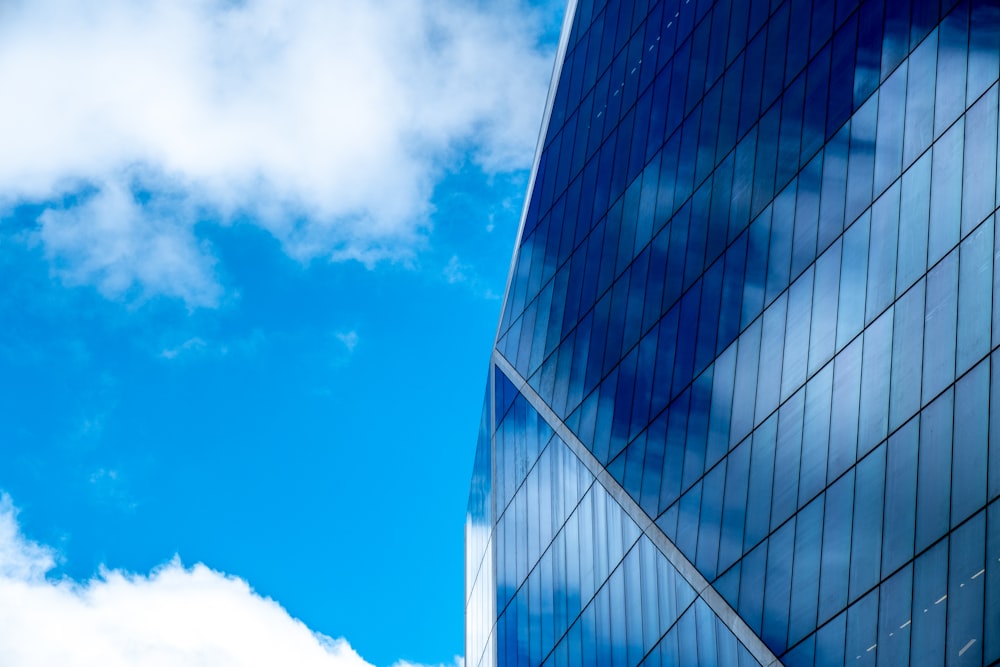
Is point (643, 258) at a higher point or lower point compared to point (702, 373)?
higher

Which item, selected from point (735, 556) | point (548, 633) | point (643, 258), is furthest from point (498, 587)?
point (735, 556)

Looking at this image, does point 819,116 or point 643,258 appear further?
point 643,258

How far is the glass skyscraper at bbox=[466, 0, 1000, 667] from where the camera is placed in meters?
20.2

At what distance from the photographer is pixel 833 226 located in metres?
25.9

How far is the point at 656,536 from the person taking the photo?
1233 inches

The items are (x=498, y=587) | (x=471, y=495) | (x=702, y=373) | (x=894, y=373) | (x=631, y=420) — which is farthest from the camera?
(x=471, y=495)

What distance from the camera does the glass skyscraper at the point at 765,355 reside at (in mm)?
20188

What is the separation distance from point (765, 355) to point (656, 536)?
20.4 feet

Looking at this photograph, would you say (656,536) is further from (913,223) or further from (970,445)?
(970,445)

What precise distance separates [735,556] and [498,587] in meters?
20.9

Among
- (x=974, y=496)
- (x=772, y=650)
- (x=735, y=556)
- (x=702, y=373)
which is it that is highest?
(x=702, y=373)

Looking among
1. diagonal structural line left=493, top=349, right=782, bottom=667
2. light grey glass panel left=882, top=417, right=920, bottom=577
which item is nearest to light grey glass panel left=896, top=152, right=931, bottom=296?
light grey glass panel left=882, top=417, right=920, bottom=577

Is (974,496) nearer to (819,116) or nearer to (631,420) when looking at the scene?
(819,116)

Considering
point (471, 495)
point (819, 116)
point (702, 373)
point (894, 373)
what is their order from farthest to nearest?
point (471, 495) → point (702, 373) → point (819, 116) → point (894, 373)
